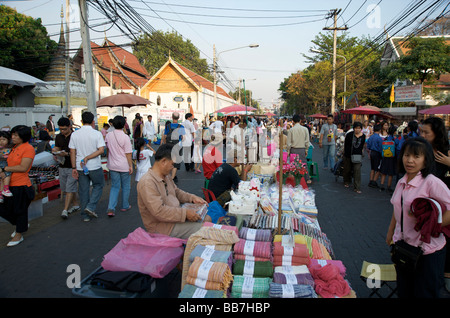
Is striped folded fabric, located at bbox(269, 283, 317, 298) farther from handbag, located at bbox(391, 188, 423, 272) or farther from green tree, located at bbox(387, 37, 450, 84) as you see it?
green tree, located at bbox(387, 37, 450, 84)

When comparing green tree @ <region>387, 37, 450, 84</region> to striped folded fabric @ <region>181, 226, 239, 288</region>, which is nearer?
striped folded fabric @ <region>181, 226, 239, 288</region>

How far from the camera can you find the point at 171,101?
35438 millimetres

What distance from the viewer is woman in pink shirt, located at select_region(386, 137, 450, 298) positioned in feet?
8.14

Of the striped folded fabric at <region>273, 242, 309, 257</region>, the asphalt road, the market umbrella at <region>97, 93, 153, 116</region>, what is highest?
the market umbrella at <region>97, 93, 153, 116</region>

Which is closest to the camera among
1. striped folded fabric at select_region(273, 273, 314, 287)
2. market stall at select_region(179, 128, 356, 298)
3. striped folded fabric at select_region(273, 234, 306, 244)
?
market stall at select_region(179, 128, 356, 298)

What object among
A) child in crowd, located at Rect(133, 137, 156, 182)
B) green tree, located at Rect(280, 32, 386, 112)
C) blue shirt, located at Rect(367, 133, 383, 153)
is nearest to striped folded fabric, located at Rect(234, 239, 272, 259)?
child in crowd, located at Rect(133, 137, 156, 182)

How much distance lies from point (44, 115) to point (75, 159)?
1954 cm

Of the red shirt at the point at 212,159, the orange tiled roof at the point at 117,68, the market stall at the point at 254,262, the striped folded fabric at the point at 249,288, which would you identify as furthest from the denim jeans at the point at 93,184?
the orange tiled roof at the point at 117,68

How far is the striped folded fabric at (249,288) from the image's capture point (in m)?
2.63

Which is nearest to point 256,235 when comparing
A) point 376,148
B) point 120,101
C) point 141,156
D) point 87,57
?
point 141,156

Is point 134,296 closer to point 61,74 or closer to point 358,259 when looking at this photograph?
point 358,259

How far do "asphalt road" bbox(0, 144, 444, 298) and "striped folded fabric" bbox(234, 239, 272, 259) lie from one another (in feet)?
4.42

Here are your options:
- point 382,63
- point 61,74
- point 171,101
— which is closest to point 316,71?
point 382,63

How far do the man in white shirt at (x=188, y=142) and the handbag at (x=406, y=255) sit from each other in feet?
26.9
